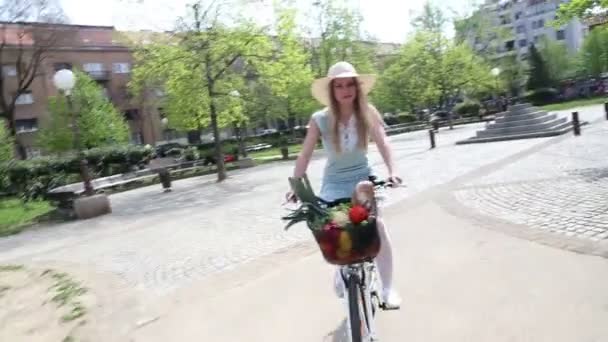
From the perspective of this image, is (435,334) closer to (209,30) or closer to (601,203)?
(601,203)

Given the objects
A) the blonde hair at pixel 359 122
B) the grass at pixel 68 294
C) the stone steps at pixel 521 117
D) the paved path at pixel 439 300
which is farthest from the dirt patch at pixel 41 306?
the stone steps at pixel 521 117

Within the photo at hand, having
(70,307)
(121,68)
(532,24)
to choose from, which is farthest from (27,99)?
(532,24)

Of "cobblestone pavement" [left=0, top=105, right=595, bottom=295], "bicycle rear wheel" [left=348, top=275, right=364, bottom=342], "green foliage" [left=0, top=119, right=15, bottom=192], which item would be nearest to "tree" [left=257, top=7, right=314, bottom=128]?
"cobblestone pavement" [left=0, top=105, right=595, bottom=295]

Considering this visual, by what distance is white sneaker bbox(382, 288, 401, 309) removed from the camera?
11.1 ft

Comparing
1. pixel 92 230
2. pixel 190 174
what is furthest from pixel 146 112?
pixel 92 230

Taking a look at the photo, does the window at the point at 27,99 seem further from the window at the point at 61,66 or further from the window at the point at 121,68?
the window at the point at 121,68

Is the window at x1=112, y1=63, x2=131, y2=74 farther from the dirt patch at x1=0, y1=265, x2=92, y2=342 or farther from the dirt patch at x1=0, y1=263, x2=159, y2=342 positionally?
the dirt patch at x1=0, y1=263, x2=159, y2=342

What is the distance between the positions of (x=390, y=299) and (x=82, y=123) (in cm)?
3099

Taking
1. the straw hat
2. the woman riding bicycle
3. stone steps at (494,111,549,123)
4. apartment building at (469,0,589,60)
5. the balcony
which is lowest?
stone steps at (494,111,549,123)

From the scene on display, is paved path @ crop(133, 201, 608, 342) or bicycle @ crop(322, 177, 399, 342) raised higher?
bicycle @ crop(322, 177, 399, 342)

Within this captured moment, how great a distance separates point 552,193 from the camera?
7.74 meters

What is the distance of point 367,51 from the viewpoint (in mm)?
35781

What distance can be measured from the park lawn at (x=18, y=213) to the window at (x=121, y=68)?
125ft

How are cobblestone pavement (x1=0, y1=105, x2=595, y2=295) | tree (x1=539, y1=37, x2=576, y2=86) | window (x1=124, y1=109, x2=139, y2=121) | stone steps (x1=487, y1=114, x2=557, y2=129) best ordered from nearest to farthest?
cobblestone pavement (x1=0, y1=105, x2=595, y2=295)
stone steps (x1=487, y1=114, x2=557, y2=129)
window (x1=124, y1=109, x2=139, y2=121)
tree (x1=539, y1=37, x2=576, y2=86)
